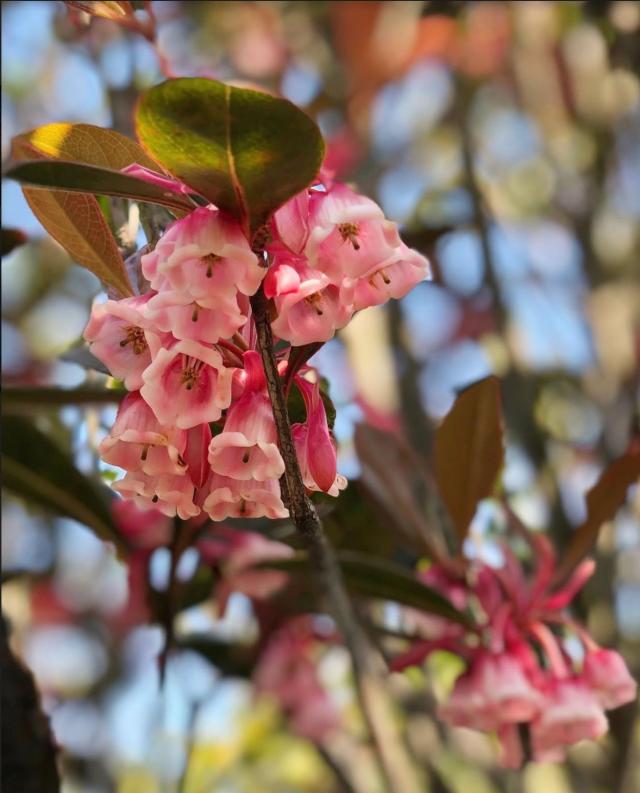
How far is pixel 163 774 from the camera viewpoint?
1550 mm

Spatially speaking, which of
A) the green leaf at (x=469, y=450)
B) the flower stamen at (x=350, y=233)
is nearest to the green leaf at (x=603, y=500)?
the green leaf at (x=469, y=450)

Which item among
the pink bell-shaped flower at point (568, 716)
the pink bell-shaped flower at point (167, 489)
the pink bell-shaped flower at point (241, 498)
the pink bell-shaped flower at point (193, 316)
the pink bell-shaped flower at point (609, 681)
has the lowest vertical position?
the pink bell-shaped flower at point (568, 716)

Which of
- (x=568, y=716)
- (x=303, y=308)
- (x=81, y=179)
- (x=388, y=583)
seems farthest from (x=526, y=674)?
(x=81, y=179)

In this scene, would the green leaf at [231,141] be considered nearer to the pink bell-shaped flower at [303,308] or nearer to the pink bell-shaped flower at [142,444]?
the pink bell-shaped flower at [303,308]

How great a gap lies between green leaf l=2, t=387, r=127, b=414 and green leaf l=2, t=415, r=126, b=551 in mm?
35

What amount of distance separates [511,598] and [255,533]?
0.40 m

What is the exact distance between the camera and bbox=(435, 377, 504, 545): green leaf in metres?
1.16

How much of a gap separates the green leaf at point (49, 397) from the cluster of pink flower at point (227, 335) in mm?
491

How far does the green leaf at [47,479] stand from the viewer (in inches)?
50.0

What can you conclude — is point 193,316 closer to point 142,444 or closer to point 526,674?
point 142,444

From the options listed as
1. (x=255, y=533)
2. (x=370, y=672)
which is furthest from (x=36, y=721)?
(x=255, y=533)

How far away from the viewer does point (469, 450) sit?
1.22m

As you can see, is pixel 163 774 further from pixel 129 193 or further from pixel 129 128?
pixel 129 193

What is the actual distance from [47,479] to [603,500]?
2.36 feet
